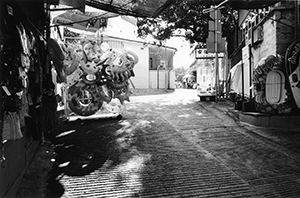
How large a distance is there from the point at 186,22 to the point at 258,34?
21.6ft

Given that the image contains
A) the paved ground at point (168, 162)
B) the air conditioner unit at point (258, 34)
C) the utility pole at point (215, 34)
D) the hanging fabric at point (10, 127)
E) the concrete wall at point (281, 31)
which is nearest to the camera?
the hanging fabric at point (10, 127)

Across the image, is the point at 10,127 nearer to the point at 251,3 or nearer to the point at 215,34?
the point at 251,3

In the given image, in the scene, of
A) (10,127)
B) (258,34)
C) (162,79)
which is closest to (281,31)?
(258,34)

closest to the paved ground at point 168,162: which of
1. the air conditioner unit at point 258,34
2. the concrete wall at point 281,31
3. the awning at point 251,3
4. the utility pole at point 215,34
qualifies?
the concrete wall at point 281,31

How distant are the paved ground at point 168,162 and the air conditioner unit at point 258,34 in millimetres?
4141

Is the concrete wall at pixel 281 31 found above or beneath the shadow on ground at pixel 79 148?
above

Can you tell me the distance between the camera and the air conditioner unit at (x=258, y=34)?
35.4 feet

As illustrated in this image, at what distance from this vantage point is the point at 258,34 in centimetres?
1103

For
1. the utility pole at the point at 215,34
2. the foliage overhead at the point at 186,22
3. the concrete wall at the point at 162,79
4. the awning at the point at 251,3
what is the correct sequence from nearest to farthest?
the awning at the point at 251,3 → the utility pole at the point at 215,34 → the foliage overhead at the point at 186,22 → the concrete wall at the point at 162,79

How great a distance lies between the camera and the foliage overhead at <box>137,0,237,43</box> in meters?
15.6

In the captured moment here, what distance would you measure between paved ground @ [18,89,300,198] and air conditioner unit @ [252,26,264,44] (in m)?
4.14

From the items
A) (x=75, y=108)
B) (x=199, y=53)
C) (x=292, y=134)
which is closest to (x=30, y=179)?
(x=75, y=108)

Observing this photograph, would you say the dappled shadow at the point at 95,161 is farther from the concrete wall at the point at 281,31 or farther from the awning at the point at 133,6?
the concrete wall at the point at 281,31

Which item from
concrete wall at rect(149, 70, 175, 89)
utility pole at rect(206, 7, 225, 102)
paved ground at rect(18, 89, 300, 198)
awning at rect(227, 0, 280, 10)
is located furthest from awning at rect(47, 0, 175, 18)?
concrete wall at rect(149, 70, 175, 89)
